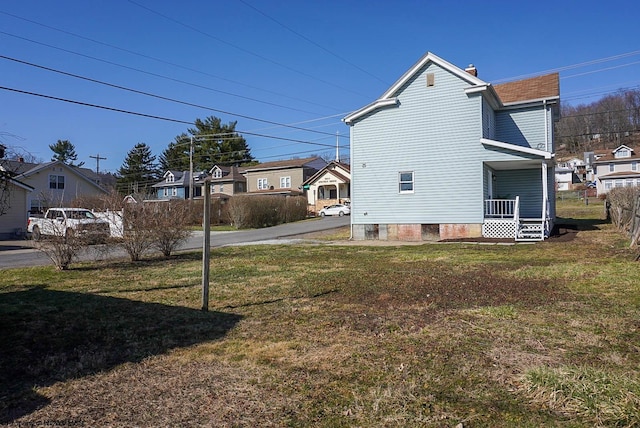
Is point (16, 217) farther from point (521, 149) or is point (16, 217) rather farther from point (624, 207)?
point (624, 207)

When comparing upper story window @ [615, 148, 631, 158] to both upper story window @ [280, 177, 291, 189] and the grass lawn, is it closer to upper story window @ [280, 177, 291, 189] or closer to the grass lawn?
upper story window @ [280, 177, 291, 189]

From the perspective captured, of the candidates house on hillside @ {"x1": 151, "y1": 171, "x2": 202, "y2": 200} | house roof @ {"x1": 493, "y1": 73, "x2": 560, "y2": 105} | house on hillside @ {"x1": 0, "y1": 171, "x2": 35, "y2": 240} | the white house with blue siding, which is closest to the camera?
the white house with blue siding

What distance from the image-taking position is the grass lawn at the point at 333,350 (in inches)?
125

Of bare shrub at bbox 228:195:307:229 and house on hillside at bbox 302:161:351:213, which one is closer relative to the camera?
bare shrub at bbox 228:195:307:229

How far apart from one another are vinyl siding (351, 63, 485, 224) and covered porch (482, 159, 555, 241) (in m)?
0.86

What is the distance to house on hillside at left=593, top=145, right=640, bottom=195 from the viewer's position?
193ft

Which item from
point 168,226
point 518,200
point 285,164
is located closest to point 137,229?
point 168,226

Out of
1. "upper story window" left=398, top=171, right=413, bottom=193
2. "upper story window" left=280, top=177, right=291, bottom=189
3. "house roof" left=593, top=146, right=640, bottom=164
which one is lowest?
"upper story window" left=398, top=171, right=413, bottom=193

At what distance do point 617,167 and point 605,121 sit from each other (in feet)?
41.2

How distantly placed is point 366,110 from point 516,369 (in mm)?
16971

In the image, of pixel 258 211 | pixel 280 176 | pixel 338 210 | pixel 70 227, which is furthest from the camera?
pixel 280 176

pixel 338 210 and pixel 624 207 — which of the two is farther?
pixel 338 210

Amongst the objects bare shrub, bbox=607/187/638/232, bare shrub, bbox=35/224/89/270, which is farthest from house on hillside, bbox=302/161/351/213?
bare shrub, bbox=35/224/89/270

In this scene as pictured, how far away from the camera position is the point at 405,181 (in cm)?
1922
